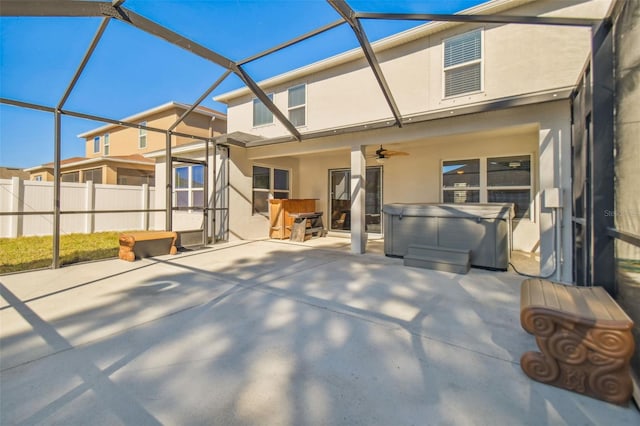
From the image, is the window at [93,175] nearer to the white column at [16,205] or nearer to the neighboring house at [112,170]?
the neighboring house at [112,170]

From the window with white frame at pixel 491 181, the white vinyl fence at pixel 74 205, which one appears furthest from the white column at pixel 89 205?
the window with white frame at pixel 491 181

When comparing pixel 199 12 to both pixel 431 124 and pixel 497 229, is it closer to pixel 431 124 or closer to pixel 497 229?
pixel 431 124

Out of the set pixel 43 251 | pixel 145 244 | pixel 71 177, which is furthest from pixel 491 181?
pixel 71 177

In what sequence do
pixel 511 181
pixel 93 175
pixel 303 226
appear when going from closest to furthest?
pixel 511 181, pixel 303 226, pixel 93 175

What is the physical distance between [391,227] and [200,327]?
14.7 ft

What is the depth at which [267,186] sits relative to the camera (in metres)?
9.52

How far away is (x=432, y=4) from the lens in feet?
13.2

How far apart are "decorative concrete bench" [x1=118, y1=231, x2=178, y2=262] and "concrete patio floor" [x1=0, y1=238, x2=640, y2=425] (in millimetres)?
1526

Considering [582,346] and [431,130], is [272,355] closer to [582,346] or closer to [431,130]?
[582,346]

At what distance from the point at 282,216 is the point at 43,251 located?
610 cm

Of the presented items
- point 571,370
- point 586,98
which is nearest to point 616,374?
point 571,370

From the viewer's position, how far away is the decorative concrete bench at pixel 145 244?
5840mm

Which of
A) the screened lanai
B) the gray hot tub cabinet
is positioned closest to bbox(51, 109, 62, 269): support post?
the screened lanai

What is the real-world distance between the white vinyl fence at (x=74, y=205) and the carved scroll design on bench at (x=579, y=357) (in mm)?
11776
